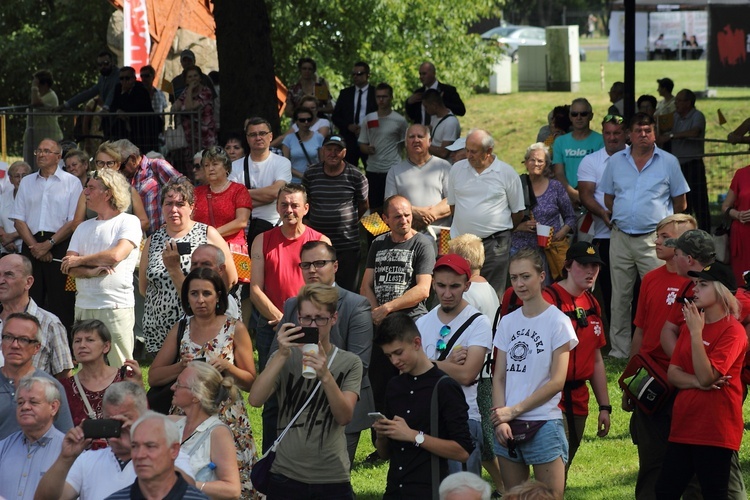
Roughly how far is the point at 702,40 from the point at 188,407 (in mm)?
45478

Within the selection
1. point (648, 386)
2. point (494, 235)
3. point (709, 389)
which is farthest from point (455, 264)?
point (494, 235)

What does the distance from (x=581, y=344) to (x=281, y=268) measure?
2748 mm

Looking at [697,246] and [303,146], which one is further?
[303,146]

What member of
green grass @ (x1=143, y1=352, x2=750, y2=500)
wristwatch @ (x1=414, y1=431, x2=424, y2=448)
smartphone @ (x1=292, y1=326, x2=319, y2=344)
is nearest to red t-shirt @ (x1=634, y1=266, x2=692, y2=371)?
green grass @ (x1=143, y1=352, x2=750, y2=500)

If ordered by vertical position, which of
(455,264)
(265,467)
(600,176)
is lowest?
(265,467)

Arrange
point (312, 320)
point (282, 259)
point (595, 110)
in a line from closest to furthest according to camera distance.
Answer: point (312, 320) < point (282, 259) < point (595, 110)

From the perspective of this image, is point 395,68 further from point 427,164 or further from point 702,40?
point 702,40

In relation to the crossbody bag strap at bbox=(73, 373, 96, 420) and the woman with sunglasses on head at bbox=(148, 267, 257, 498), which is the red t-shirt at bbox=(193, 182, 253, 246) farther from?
the crossbody bag strap at bbox=(73, 373, 96, 420)

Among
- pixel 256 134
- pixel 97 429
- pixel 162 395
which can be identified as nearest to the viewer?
pixel 97 429

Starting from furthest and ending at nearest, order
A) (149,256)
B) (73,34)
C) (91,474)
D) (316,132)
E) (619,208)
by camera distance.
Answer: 1. (73,34)
2. (316,132)
3. (619,208)
4. (149,256)
5. (91,474)

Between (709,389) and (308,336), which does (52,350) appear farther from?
(709,389)

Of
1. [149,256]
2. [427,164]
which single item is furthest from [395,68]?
[149,256]

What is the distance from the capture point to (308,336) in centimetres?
638

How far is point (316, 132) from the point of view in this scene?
553 inches
